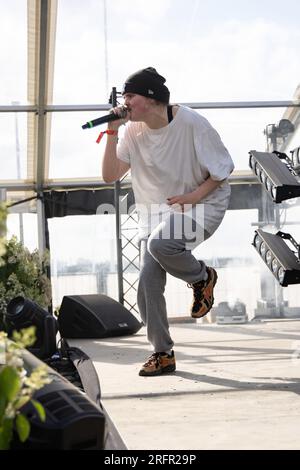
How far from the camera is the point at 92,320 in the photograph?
15.0 feet

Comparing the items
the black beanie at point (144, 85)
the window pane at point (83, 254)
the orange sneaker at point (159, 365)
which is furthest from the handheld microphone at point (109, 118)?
the window pane at point (83, 254)

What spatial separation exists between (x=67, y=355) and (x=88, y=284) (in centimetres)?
499

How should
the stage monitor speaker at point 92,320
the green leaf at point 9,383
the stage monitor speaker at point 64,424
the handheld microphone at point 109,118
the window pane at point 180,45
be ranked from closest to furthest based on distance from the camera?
the green leaf at point 9,383
the stage monitor speaker at point 64,424
the handheld microphone at point 109,118
the stage monitor speaker at point 92,320
the window pane at point 180,45

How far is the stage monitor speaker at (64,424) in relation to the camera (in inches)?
39.7

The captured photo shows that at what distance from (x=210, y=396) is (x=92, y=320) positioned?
8.18ft

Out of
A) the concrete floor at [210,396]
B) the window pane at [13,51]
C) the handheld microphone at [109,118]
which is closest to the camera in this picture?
the concrete floor at [210,396]

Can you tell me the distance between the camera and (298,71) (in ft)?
21.0

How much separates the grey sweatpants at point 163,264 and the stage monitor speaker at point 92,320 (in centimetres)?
180

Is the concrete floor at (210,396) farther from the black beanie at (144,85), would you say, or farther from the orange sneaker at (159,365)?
the black beanie at (144,85)

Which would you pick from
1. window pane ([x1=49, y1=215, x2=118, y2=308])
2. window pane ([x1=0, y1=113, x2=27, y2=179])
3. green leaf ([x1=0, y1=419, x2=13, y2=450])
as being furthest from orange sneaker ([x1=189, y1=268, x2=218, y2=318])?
window pane ([x1=49, y1=215, x2=118, y2=308])

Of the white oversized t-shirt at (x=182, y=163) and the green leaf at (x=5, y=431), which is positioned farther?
the white oversized t-shirt at (x=182, y=163)

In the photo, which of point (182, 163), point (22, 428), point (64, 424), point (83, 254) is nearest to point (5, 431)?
point (22, 428)
